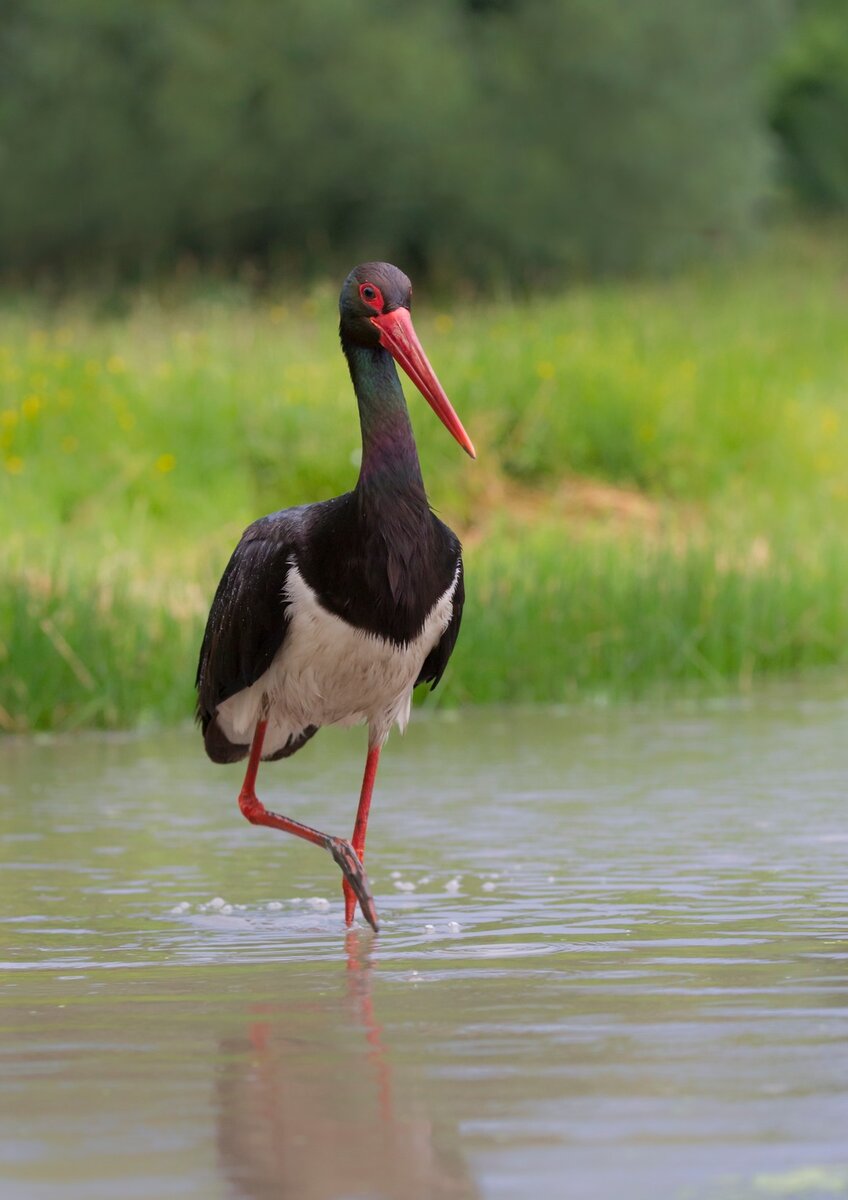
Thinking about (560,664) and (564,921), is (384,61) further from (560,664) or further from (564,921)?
(564,921)

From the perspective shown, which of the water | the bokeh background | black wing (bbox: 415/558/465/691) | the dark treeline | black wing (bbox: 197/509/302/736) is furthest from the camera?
the dark treeline

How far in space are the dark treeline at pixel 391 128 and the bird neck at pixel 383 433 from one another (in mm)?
26981

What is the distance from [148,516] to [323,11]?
60.2 feet

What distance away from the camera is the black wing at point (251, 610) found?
670cm

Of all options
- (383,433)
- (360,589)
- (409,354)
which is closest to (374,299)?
(409,354)

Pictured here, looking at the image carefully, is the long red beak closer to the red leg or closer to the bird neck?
the bird neck

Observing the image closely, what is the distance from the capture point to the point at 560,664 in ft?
38.8

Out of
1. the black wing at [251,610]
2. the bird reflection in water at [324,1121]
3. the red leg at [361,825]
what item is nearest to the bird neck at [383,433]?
the black wing at [251,610]

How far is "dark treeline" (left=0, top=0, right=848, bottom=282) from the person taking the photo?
33.2 meters

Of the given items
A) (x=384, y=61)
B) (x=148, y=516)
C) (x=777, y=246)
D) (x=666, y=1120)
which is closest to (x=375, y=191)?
(x=384, y=61)

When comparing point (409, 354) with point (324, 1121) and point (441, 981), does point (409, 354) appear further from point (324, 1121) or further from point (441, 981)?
point (324, 1121)

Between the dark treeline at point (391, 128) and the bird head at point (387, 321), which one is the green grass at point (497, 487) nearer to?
the bird head at point (387, 321)

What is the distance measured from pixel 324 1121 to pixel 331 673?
8.88 ft

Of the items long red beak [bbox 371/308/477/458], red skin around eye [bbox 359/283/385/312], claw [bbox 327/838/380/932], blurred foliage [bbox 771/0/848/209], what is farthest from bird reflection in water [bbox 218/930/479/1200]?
blurred foliage [bbox 771/0/848/209]
